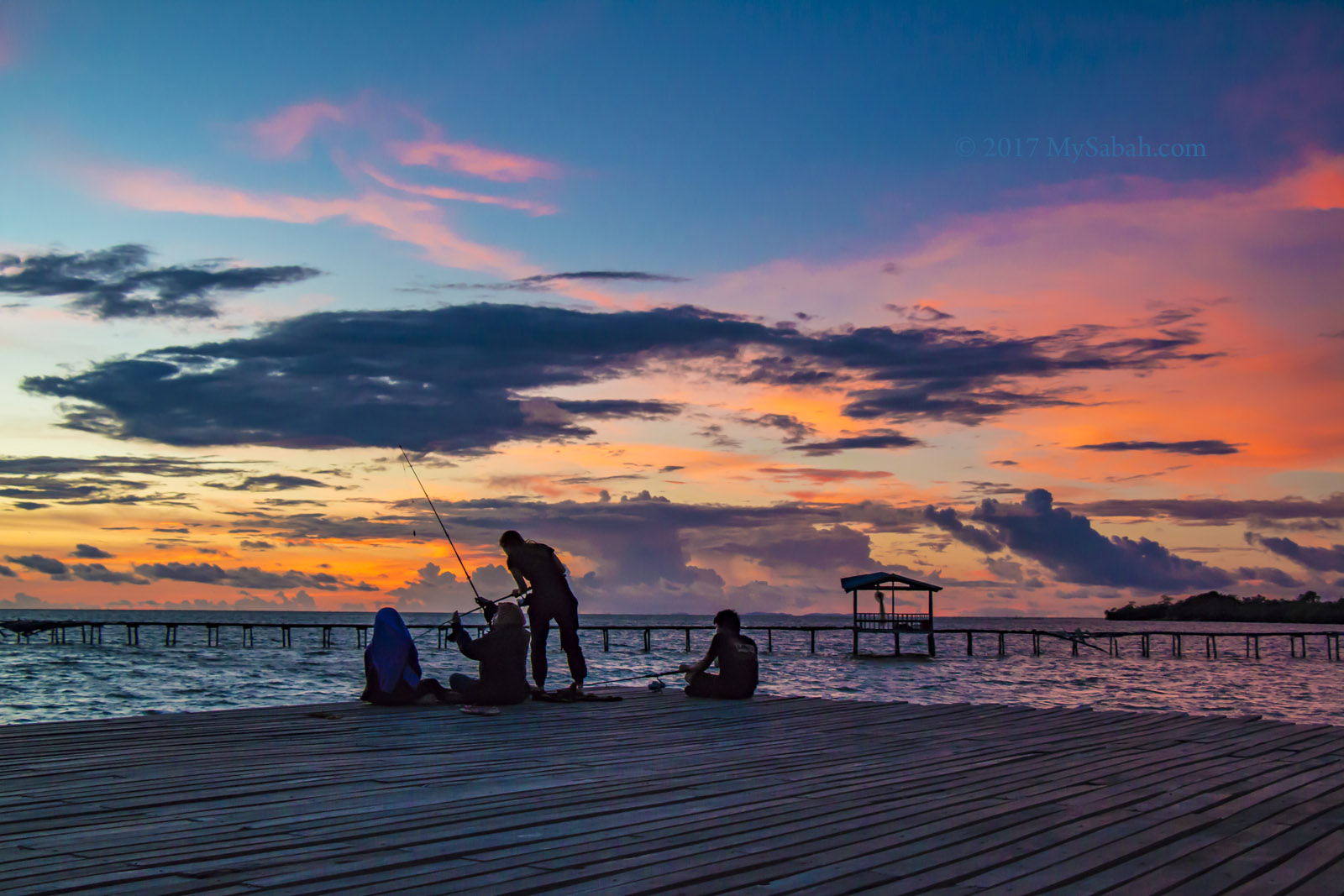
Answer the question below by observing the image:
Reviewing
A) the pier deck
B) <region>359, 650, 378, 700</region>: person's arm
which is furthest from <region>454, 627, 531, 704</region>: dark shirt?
the pier deck

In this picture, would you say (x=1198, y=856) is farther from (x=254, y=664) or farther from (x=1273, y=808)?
(x=254, y=664)

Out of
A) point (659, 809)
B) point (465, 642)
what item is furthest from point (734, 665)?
point (659, 809)

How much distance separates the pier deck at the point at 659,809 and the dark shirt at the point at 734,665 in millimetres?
2410

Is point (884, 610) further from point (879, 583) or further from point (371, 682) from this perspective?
point (371, 682)

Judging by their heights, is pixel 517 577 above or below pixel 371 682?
above

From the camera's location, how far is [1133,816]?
4969 mm

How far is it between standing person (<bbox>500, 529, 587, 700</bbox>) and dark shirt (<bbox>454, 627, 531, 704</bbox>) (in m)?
0.47

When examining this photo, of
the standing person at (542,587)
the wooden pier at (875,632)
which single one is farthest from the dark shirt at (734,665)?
the wooden pier at (875,632)

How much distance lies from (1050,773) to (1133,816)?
4.36 feet

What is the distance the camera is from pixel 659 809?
498 cm

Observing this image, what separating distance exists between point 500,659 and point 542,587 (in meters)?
0.96

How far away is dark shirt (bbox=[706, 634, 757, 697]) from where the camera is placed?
11164 mm

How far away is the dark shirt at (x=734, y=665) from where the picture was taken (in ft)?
36.6

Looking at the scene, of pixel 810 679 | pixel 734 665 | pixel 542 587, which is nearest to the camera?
pixel 542 587
